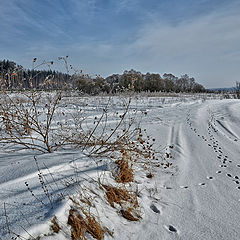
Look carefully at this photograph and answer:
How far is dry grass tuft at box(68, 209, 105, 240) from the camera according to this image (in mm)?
1429

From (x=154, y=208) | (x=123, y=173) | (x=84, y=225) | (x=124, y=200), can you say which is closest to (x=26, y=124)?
(x=123, y=173)

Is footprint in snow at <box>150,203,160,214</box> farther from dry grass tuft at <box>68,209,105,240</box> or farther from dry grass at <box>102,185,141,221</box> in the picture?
dry grass tuft at <box>68,209,105,240</box>

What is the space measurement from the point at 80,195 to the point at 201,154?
2.78 m

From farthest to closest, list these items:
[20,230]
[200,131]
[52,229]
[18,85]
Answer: [200,131] → [18,85] → [52,229] → [20,230]

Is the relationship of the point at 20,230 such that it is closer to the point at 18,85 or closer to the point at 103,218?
the point at 103,218

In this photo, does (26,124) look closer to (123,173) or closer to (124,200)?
(123,173)

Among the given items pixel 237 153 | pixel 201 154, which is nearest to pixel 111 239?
pixel 201 154

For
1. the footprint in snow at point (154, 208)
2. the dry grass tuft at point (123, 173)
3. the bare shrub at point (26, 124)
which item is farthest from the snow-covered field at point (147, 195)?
the bare shrub at point (26, 124)

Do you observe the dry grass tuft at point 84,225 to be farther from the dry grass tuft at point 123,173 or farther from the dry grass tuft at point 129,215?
the dry grass tuft at point 123,173

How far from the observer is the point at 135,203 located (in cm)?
205

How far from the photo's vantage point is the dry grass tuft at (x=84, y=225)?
1.43 metres

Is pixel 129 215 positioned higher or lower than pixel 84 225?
lower

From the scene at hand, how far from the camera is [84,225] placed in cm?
150

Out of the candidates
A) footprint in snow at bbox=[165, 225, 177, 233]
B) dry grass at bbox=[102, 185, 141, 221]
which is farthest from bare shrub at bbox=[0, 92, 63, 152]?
footprint in snow at bbox=[165, 225, 177, 233]
